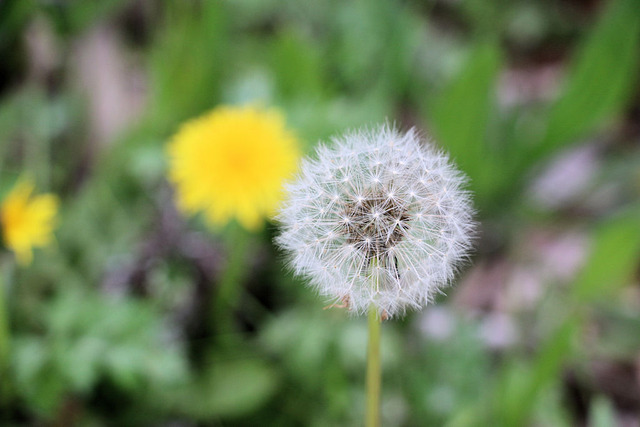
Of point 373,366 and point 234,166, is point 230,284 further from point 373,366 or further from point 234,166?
point 373,366

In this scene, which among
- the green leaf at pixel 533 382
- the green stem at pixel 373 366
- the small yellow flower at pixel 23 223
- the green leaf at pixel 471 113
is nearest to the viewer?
the green stem at pixel 373 366

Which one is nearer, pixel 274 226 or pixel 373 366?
pixel 373 366

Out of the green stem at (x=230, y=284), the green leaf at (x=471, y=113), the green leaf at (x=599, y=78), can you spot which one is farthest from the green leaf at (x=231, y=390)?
the green leaf at (x=599, y=78)

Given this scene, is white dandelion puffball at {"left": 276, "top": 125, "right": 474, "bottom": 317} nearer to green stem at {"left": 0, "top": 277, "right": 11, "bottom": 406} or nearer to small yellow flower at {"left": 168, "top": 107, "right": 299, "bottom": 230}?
small yellow flower at {"left": 168, "top": 107, "right": 299, "bottom": 230}

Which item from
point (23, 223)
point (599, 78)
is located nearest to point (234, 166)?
point (23, 223)

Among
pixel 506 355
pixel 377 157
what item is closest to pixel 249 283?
pixel 506 355

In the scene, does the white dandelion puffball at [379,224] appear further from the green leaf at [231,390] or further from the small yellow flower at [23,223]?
the small yellow flower at [23,223]

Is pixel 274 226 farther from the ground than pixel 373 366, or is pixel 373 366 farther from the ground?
pixel 274 226

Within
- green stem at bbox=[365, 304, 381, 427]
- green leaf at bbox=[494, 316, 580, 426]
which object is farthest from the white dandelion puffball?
green leaf at bbox=[494, 316, 580, 426]
